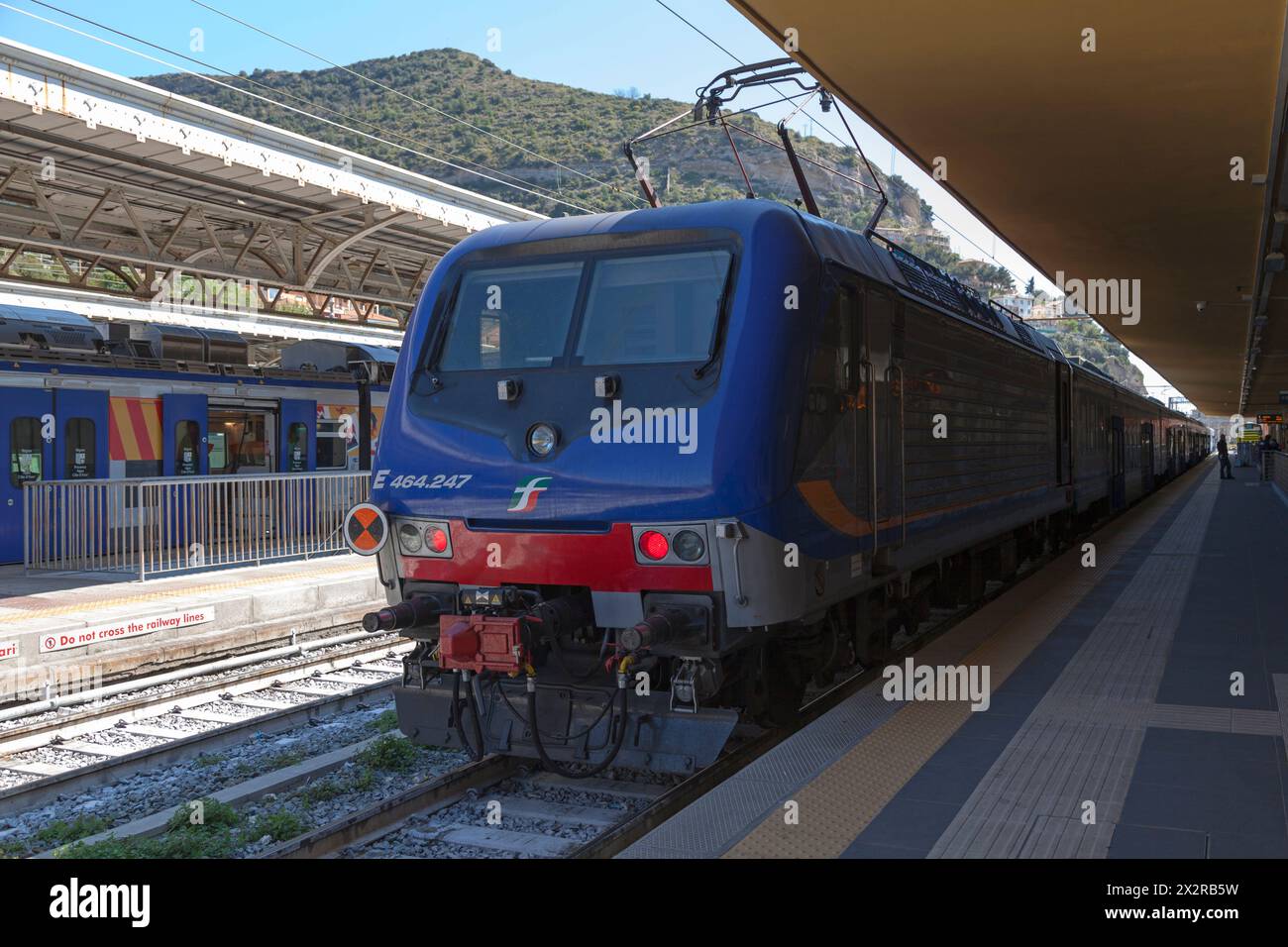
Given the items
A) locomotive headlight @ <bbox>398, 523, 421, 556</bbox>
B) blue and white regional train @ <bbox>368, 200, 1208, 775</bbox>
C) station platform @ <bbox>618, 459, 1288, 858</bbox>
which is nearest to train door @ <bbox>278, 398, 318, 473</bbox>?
station platform @ <bbox>618, 459, 1288, 858</bbox>

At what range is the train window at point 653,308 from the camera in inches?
234

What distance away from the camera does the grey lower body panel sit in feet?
18.5

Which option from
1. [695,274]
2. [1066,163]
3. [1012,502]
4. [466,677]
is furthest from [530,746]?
[1066,163]

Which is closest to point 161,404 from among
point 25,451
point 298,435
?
point 25,451

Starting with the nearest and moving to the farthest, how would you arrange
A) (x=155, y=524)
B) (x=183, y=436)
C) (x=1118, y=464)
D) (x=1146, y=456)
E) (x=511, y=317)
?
(x=511, y=317) < (x=155, y=524) < (x=183, y=436) < (x=1118, y=464) < (x=1146, y=456)

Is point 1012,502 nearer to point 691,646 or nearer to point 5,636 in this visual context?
point 691,646

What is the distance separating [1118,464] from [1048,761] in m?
18.9

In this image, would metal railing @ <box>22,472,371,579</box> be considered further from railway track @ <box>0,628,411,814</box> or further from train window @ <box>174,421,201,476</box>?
railway track @ <box>0,628,411,814</box>

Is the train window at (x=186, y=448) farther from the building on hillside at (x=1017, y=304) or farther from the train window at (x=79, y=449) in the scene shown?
the building on hillside at (x=1017, y=304)

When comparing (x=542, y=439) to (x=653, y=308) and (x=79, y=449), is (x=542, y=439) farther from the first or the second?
(x=79, y=449)

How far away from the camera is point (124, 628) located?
10.3 meters

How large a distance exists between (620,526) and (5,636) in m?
6.24

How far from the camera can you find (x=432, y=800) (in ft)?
19.3
